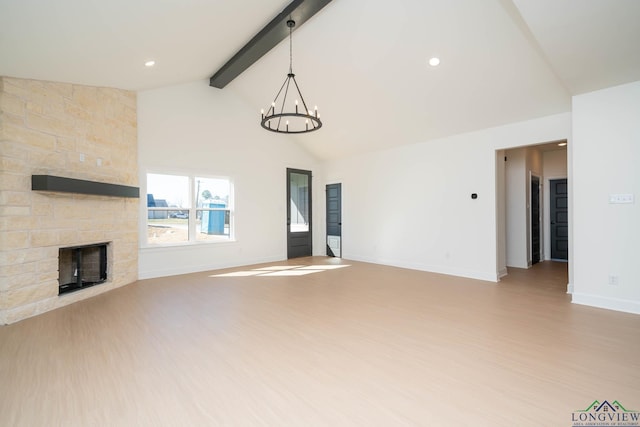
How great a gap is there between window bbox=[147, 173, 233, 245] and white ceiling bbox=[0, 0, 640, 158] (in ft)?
6.17

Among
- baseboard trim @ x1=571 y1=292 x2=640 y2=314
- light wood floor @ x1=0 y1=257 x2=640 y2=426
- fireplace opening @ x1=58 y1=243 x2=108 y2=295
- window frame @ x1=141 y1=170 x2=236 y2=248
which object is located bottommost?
light wood floor @ x1=0 y1=257 x2=640 y2=426

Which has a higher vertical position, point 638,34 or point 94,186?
point 638,34

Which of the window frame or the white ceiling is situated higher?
the white ceiling

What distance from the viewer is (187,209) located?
630cm

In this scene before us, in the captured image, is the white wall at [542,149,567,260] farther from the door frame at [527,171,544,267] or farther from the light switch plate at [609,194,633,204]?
the light switch plate at [609,194,633,204]

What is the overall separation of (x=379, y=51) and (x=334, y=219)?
481cm

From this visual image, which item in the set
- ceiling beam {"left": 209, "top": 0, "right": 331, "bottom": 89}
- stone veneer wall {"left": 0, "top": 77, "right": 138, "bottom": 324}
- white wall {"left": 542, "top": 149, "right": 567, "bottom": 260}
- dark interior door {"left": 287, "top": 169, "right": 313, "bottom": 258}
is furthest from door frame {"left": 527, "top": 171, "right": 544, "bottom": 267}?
stone veneer wall {"left": 0, "top": 77, "right": 138, "bottom": 324}

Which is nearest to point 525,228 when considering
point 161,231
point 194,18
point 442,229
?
point 442,229

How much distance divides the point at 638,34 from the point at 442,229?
12.9 feet

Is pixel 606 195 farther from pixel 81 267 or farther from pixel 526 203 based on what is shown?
pixel 81 267

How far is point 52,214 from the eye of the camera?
4008 millimetres

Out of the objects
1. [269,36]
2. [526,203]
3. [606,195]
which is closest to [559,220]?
[526,203]

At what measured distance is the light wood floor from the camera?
1928mm

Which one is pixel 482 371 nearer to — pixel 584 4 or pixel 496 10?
pixel 584 4
